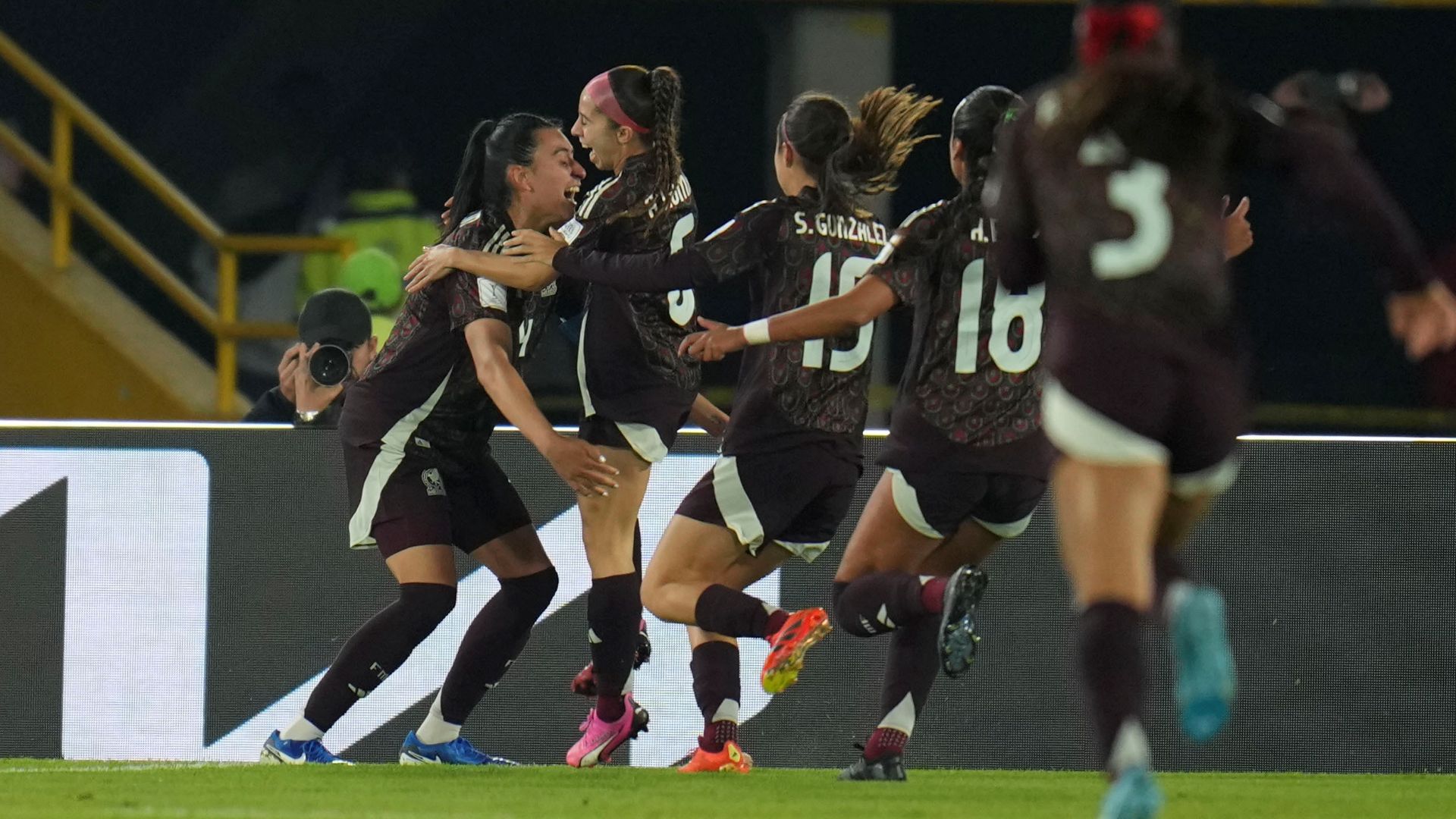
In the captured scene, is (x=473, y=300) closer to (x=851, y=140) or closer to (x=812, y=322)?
(x=812, y=322)

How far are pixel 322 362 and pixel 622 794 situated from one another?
1.93 metres

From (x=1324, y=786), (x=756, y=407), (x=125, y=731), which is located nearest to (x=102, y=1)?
(x=125, y=731)

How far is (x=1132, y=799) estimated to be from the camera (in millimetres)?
3221

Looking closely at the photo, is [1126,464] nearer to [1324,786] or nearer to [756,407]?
[756,407]

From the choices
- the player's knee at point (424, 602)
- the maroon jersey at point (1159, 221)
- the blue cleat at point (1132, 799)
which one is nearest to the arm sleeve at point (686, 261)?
the player's knee at point (424, 602)

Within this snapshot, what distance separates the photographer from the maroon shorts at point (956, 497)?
517 cm

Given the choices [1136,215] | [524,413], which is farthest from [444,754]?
[1136,215]

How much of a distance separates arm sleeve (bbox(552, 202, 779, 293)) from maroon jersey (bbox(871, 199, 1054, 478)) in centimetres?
38

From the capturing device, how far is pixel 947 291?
17.1 feet

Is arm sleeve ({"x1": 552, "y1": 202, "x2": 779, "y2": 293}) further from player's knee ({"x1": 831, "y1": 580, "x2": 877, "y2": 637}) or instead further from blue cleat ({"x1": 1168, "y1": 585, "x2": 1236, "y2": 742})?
blue cleat ({"x1": 1168, "y1": 585, "x2": 1236, "y2": 742})

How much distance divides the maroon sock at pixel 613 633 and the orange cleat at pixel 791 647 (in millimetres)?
538

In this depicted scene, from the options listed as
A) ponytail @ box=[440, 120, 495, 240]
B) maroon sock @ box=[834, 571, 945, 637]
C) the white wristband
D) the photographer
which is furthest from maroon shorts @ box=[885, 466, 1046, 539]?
the photographer

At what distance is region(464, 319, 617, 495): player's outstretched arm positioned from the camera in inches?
206

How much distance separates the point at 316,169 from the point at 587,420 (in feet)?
20.6
